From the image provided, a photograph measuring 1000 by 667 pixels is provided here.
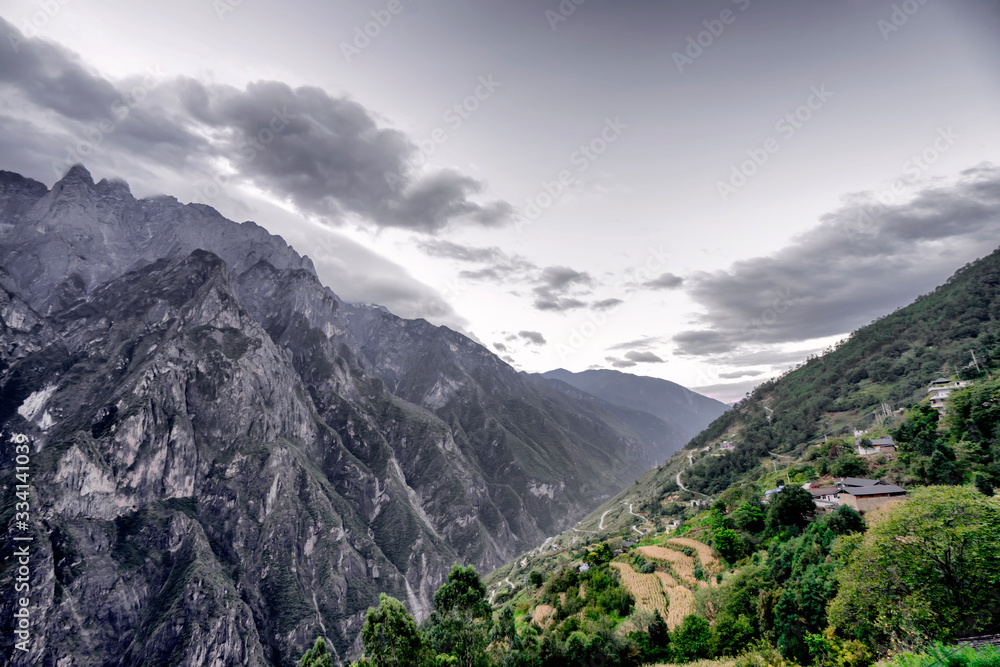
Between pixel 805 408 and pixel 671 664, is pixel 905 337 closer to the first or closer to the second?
pixel 805 408

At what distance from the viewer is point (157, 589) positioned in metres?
163

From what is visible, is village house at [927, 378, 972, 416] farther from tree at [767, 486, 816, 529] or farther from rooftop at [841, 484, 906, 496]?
tree at [767, 486, 816, 529]

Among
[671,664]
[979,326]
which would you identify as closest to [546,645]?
[671,664]

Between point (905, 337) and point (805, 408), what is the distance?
153 ft

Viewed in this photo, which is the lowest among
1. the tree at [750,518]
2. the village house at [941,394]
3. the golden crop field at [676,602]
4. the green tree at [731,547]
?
the golden crop field at [676,602]

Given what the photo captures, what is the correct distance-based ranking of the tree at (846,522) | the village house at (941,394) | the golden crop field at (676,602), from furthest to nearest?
the village house at (941,394) < the golden crop field at (676,602) < the tree at (846,522)

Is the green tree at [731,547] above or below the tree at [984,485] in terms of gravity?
below

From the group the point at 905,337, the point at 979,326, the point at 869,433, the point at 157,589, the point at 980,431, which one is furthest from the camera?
the point at 157,589

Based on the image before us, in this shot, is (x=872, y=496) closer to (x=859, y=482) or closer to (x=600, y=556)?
(x=859, y=482)

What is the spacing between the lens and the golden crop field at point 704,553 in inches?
2052

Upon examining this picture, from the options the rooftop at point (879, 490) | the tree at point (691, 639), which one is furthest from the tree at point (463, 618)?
the rooftop at point (879, 490)

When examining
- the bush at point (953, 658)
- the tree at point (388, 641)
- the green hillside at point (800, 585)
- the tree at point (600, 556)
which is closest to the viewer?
the bush at point (953, 658)

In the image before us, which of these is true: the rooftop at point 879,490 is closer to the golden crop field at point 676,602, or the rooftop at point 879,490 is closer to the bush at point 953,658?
the golden crop field at point 676,602

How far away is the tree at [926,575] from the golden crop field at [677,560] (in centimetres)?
2372
